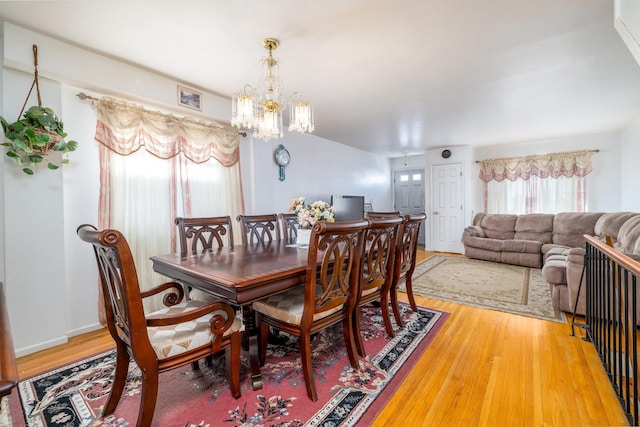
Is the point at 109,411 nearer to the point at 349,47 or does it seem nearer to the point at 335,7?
the point at 335,7

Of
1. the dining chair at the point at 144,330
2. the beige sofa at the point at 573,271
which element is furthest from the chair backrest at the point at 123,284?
the beige sofa at the point at 573,271

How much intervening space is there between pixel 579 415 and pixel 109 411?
252 cm

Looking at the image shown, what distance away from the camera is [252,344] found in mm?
1704

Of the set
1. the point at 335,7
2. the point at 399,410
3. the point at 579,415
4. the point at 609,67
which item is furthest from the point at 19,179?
the point at 609,67

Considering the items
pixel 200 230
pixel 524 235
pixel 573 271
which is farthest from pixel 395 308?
pixel 524 235

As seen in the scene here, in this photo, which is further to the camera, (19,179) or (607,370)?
(19,179)

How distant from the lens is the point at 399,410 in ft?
4.94

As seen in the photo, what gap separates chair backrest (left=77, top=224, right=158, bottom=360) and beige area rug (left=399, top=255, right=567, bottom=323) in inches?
119

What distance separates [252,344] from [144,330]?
667mm

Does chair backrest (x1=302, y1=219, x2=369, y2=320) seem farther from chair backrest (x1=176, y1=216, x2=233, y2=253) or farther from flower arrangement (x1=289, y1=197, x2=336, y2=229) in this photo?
chair backrest (x1=176, y1=216, x2=233, y2=253)

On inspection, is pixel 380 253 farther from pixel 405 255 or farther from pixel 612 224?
pixel 612 224

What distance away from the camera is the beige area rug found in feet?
9.66

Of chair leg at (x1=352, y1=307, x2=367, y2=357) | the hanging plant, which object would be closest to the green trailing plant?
the hanging plant

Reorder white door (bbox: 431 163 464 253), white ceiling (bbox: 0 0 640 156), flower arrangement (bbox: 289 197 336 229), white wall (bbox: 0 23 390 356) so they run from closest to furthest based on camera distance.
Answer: white ceiling (bbox: 0 0 640 156)
white wall (bbox: 0 23 390 356)
flower arrangement (bbox: 289 197 336 229)
white door (bbox: 431 163 464 253)
